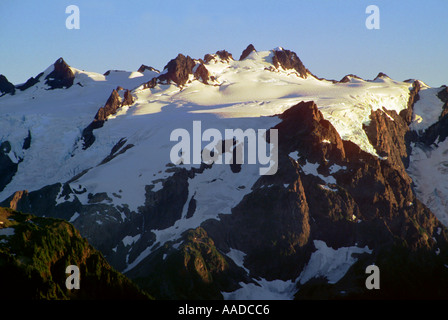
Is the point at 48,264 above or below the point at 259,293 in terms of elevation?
above

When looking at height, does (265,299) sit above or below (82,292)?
below

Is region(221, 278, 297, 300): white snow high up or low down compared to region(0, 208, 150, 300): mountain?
down

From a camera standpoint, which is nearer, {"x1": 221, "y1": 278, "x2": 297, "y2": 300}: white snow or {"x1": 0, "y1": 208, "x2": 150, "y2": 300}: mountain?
{"x1": 0, "y1": 208, "x2": 150, "y2": 300}: mountain

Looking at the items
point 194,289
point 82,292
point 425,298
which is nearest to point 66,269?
point 82,292

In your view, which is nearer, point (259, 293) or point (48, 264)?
point (48, 264)

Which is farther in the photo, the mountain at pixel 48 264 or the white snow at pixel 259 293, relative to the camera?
the white snow at pixel 259 293

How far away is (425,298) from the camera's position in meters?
197

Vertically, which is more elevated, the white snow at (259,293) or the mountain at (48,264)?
the mountain at (48,264)

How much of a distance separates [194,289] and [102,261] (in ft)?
198
